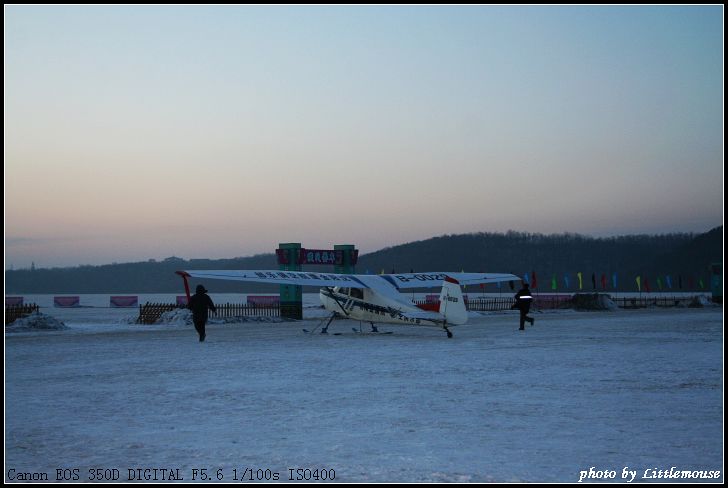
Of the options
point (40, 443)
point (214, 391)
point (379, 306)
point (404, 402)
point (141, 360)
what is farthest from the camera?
point (379, 306)

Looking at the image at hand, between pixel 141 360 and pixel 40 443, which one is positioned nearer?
A: pixel 40 443

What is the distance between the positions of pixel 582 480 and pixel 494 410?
137 inches

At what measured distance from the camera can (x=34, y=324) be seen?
31047mm

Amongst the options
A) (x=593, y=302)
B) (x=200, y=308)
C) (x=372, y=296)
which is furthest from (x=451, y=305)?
(x=593, y=302)

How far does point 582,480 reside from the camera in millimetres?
6648

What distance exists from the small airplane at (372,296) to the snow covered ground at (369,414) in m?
3.89

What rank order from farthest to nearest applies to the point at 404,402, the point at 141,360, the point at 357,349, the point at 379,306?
the point at 379,306
the point at 357,349
the point at 141,360
the point at 404,402

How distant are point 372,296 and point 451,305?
3.18 meters

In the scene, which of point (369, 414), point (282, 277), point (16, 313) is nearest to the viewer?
point (369, 414)

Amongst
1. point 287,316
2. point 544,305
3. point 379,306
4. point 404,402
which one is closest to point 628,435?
point 404,402

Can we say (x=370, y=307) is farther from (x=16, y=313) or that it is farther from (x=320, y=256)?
(x=16, y=313)

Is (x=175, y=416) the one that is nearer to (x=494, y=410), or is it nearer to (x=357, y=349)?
(x=494, y=410)

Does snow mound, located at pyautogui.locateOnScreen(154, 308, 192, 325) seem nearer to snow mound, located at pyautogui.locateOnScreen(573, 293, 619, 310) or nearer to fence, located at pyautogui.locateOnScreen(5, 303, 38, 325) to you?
fence, located at pyautogui.locateOnScreen(5, 303, 38, 325)

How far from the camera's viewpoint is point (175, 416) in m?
9.96
